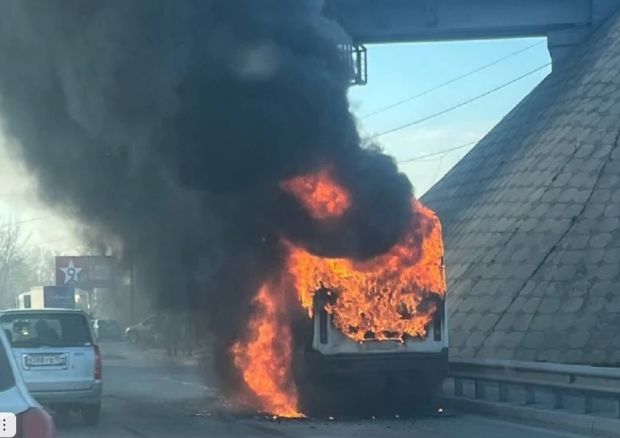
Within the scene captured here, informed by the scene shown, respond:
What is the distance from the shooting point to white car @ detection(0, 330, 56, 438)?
6086 millimetres

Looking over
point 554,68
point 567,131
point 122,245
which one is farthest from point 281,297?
point 554,68

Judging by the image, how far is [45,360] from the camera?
15164 mm

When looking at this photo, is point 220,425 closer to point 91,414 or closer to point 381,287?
point 91,414

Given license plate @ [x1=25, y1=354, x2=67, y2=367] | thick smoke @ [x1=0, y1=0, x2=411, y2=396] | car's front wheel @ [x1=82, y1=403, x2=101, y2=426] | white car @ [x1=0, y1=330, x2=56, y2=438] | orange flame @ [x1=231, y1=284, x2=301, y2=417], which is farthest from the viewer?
thick smoke @ [x1=0, y1=0, x2=411, y2=396]

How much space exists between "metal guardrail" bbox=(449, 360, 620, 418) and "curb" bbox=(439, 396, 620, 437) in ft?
1.19

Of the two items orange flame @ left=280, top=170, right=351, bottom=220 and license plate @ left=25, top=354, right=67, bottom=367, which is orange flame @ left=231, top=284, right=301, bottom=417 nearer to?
orange flame @ left=280, top=170, right=351, bottom=220

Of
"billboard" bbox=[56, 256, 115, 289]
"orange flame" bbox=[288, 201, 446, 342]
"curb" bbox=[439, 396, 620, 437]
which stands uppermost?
"billboard" bbox=[56, 256, 115, 289]

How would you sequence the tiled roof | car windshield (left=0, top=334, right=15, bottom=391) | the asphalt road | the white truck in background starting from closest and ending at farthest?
car windshield (left=0, top=334, right=15, bottom=391)
the asphalt road
the tiled roof
the white truck in background

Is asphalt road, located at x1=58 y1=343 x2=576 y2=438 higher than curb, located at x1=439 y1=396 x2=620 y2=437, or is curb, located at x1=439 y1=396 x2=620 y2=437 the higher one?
curb, located at x1=439 y1=396 x2=620 y2=437

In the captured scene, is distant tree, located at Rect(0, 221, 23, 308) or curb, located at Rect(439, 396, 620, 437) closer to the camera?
curb, located at Rect(439, 396, 620, 437)

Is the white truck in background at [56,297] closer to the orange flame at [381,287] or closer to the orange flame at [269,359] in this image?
the orange flame at [269,359]

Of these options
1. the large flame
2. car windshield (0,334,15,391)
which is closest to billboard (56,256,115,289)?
the large flame

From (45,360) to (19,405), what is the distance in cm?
931

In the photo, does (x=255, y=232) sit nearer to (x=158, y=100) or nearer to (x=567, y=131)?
(x=158, y=100)
